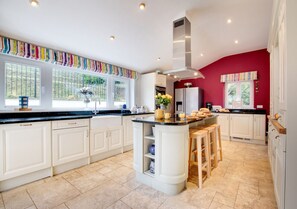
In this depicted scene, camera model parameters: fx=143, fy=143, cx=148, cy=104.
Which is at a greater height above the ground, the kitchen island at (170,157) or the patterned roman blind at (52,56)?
the patterned roman blind at (52,56)

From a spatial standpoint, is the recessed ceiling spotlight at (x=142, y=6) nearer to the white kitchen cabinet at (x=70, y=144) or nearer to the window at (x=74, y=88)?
the window at (x=74, y=88)

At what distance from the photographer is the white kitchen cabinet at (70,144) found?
2256 millimetres

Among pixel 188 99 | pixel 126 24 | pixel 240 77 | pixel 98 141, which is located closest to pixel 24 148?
pixel 98 141

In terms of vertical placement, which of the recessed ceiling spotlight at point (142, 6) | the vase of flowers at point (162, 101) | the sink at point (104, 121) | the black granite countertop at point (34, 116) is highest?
the recessed ceiling spotlight at point (142, 6)

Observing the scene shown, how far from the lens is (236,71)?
480 centimetres

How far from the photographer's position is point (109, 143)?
299 centimetres

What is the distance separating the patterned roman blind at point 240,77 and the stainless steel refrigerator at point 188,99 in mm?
880

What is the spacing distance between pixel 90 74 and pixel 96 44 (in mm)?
971

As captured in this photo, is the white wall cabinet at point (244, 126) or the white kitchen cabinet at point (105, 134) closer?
the white kitchen cabinet at point (105, 134)

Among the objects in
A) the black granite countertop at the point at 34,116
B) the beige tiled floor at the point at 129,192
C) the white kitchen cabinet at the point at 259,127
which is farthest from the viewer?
the white kitchen cabinet at the point at 259,127

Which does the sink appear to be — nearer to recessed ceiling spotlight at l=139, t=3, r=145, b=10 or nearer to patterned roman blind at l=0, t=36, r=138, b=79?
patterned roman blind at l=0, t=36, r=138, b=79

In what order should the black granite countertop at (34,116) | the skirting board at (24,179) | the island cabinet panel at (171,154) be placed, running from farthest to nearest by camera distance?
the black granite countertop at (34,116), the skirting board at (24,179), the island cabinet panel at (171,154)

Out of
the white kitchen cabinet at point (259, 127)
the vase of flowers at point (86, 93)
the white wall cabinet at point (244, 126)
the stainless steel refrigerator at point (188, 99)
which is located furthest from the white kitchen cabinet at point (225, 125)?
the vase of flowers at point (86, 93)

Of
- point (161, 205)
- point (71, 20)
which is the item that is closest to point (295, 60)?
point (161, 205)
